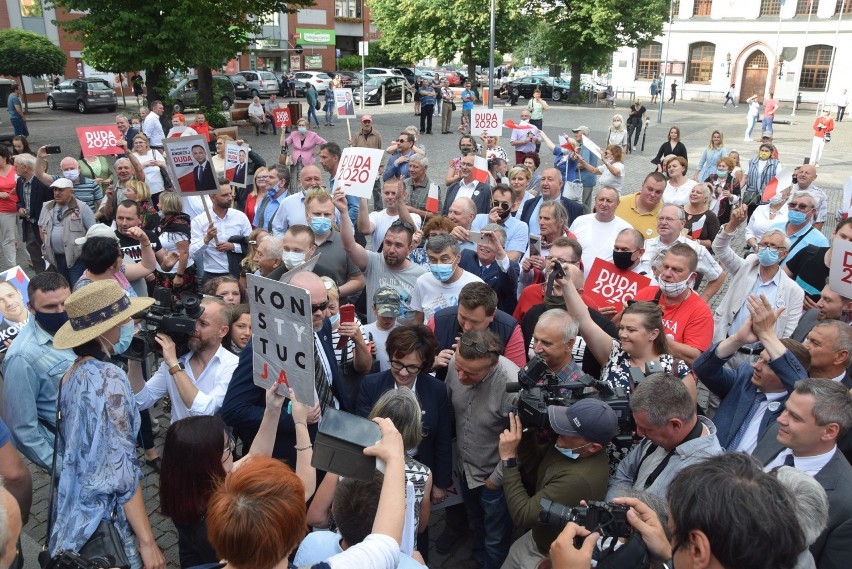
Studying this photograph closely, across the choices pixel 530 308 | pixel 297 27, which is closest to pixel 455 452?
pixel 530 308

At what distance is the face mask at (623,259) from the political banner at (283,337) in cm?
300

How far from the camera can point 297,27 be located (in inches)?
2089

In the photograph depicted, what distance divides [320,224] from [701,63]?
48.7 metres

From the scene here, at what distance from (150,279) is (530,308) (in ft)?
13.4

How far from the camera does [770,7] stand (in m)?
43.0

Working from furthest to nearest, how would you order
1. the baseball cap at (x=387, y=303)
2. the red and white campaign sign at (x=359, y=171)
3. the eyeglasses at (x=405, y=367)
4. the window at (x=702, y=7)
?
1. the window at (x=702, y=7)
2. the red and white campaign sign at (x=359, y=171)
3. the baseball cap at (x=387, y=303)
4. the eyeglasses at (x=405, y=367)

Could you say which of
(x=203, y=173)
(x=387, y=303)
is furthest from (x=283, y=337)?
(x=203, y=173)

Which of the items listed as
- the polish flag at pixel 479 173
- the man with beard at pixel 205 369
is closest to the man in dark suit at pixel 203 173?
the man with beard at pixel 205 369

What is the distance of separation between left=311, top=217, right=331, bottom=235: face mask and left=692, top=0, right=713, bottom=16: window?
48.5 m

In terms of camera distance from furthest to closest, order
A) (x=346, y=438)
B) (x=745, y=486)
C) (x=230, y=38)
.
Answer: (x=230, y=38) < (x=346, y=438) < (x=745, y=486)

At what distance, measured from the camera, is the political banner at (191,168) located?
6.80m

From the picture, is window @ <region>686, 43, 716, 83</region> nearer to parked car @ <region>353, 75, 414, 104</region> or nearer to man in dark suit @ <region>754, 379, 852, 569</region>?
parked car @ <region>353, 75, 414, 104</region>

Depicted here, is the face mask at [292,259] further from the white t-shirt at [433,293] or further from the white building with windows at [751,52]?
the white building with windows at [751,52]

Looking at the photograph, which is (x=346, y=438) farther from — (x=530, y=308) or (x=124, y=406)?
(x=530, y=308)
